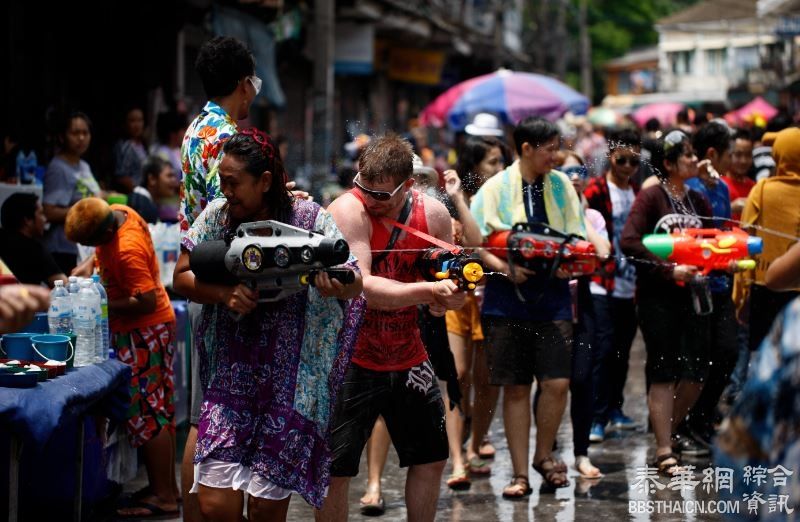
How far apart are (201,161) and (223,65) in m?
0.45

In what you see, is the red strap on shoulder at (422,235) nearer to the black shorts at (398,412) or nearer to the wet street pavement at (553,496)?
the black shorts at (398,412)

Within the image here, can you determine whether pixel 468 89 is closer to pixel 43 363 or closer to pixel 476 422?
pixel 476 422

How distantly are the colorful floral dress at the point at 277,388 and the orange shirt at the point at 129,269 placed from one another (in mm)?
2009

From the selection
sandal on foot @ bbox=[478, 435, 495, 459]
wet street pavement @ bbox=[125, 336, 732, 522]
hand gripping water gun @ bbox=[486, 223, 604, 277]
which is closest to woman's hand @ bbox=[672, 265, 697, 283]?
hand gripping water gun @ bbox=[486, 223, 604, 277]

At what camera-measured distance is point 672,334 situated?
24.5 ft

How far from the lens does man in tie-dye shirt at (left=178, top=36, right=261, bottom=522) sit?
510cm

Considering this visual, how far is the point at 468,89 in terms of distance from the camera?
18109 mm

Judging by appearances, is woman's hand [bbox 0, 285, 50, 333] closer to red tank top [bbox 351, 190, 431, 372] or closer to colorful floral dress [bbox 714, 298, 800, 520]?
colorful floral dress [bbox 714, 298, 800, 520]

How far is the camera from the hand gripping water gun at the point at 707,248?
690 cm

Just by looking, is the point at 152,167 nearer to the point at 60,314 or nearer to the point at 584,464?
the point at 60,314

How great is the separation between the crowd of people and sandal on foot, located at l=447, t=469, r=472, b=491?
135 millimetres

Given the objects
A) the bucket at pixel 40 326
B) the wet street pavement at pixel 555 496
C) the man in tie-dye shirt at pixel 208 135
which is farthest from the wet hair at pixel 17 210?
the man in tie-dye shirt at pixel 208 135

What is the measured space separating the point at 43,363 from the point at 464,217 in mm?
2312

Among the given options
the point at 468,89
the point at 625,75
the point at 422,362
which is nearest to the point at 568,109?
the point at 468,89
